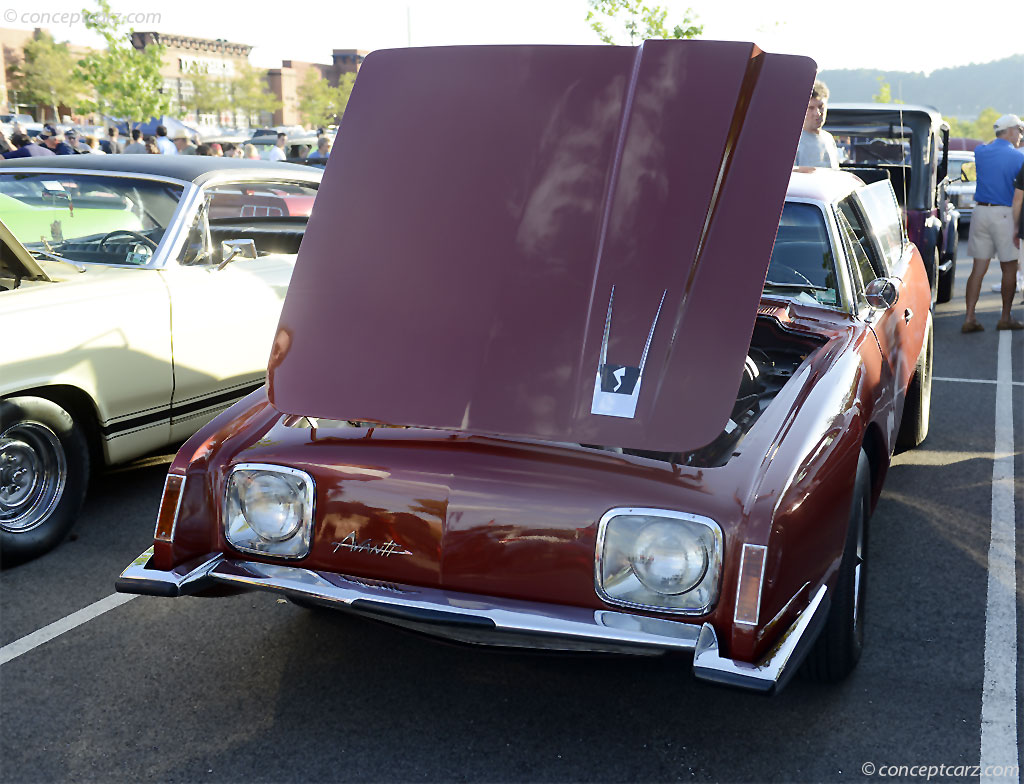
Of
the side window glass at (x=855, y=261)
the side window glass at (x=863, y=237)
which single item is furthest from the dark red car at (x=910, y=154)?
the side window glass at (x=855, y=261)

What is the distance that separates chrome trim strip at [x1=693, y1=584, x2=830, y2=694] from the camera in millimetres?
2441

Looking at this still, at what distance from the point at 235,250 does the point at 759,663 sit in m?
3.66

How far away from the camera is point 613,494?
8.64 ft

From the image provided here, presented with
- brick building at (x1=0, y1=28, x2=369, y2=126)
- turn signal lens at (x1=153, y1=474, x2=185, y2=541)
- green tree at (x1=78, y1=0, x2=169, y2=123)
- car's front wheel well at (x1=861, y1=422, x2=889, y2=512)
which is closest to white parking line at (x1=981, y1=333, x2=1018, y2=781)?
car's front wheel well at (x1=861, y1=422, x2=889, y2=512)

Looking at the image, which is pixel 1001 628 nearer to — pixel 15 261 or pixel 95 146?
pixel 15 261

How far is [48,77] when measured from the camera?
63.2 meters

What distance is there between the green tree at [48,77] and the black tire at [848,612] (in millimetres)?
65579

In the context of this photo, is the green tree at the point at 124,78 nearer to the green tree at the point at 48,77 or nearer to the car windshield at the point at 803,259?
the green tree at the point at 48,77

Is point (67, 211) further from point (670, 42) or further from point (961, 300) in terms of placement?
point (961, 300)

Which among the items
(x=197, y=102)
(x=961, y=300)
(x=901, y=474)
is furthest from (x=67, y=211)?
(x=197, y=102)

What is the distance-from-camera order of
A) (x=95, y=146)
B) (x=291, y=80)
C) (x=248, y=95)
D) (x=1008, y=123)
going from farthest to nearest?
(x=291, y=80)
(x=248, y=95)
(x=95, y=146)
(x=1008, y=123)

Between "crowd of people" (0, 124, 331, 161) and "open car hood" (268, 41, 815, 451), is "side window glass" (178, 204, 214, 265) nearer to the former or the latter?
"open car hood" (268, 41, 815, 451)

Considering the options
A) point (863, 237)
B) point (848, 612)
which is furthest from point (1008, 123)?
point (848, 612)

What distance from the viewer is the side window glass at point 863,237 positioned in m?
4.50
